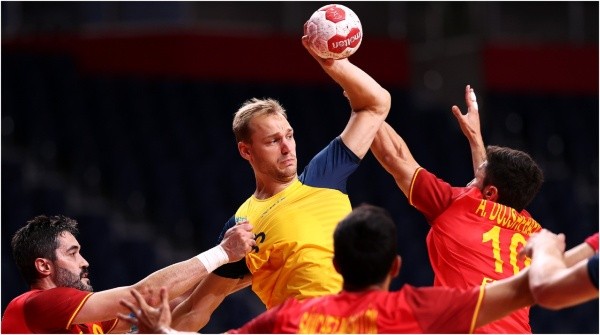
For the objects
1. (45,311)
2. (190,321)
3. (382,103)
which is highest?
(382,103)

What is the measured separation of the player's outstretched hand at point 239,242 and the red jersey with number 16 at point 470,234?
43.0 inches

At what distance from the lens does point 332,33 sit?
5.56 metres

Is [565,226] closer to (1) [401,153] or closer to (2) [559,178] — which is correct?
(2) [559,178]

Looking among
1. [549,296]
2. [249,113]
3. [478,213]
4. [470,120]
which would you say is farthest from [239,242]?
[470,120]

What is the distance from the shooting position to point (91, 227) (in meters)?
12.7

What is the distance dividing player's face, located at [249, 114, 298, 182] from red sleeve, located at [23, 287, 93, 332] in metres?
1.17

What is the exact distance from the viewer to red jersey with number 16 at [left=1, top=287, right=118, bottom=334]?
5539mm

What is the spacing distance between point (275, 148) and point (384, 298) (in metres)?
1.75

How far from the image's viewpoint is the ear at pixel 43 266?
232 inches

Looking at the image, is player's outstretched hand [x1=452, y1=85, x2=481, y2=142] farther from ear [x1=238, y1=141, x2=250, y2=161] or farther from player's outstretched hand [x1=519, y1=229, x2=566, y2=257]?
player's outstretched hand [x1=519, y1=229, x2=566, y2=257]

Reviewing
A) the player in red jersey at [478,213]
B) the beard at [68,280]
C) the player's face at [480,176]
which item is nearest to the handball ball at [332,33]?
the player in red jersey at [478,213]

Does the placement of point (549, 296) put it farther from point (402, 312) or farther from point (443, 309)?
point (402, 312)

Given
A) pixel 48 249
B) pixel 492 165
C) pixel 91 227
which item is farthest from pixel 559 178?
pixel 48 249

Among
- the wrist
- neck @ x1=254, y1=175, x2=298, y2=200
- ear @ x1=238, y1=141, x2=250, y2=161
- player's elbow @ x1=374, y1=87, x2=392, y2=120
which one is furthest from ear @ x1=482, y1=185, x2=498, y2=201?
the wrist
